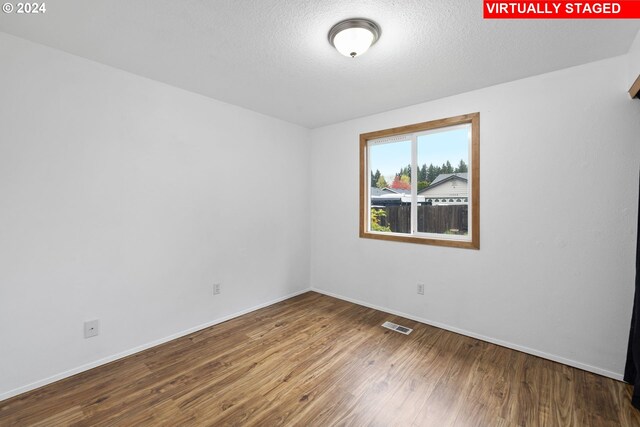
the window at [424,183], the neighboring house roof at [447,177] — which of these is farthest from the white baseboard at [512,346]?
the neighboring house roof at [447,177]

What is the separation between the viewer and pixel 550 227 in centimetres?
238

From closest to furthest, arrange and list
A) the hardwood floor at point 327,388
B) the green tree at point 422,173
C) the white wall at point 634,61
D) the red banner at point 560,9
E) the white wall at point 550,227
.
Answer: the red banner at point 560,9
the hardwood floor at point 327,388
the white wall at point 634,61
the white wall at point 550,227
the green tree at point 422,173

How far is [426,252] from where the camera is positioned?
3098mm

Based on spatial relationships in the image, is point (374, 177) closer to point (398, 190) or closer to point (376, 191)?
point (376, 191)

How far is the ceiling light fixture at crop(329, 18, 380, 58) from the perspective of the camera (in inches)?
68.7

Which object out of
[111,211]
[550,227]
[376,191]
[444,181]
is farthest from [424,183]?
[111,211]

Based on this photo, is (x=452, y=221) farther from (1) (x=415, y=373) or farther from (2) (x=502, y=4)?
(2) (x=502, y=4)

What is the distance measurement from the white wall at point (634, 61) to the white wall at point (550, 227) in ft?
0.24

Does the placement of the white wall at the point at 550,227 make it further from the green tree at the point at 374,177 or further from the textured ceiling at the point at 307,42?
the green tree at the point at 374,177

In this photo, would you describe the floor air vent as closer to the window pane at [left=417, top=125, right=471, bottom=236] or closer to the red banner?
the window pane at [left=417, top=125, right=471, bottom=236]

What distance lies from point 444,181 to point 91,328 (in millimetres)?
3679

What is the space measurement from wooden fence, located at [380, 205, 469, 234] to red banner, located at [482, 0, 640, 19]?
1723 mm

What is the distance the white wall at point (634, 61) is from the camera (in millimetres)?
1855

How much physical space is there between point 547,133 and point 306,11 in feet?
7.46
